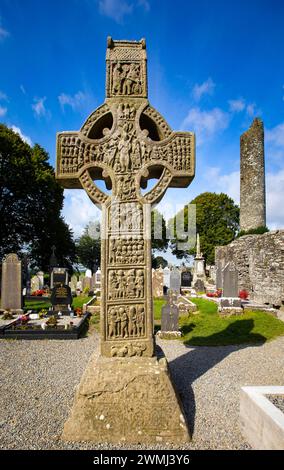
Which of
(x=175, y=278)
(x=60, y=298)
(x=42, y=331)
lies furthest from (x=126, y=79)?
(x=175, y=278)

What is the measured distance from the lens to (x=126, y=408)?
108 inches

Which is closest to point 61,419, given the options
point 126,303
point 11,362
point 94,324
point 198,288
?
point 126,303

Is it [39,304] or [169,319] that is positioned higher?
[169,319]

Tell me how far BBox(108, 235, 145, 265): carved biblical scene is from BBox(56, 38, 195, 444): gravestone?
12 millimetres

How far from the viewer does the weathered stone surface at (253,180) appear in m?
25.9

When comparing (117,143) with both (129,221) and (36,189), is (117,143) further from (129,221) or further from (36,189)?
(36,189)

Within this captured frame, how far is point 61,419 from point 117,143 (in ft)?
11.3

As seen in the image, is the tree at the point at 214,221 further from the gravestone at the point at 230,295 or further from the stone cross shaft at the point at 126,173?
the stone cross shaft at the point at 126,173

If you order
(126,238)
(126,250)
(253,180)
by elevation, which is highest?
(253,180)

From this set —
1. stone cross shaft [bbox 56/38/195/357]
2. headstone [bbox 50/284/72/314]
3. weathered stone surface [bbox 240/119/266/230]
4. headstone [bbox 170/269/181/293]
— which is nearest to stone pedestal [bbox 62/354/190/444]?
stone cross shaft [bbox 56/38/195/357]

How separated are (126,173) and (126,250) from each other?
956 mm

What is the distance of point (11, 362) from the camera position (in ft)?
18.4

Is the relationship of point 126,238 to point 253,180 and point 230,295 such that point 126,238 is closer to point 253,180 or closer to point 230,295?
point 230,295

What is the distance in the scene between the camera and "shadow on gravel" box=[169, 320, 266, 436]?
3.59 meters
